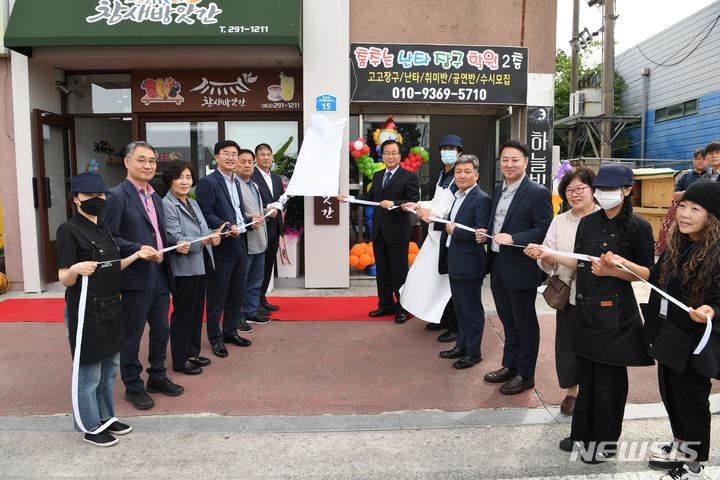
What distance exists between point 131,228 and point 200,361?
1.59m

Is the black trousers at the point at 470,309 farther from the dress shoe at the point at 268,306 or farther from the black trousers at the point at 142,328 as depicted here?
the dress shoe at the point at 268,306

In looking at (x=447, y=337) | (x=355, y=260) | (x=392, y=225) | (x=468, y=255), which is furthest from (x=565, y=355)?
(x=355, y=260)

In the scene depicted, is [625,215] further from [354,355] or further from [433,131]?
[433,131]

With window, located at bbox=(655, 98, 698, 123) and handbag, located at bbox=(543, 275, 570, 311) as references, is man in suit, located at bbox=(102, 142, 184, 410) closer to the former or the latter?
handbag, located at bbox=(543, 275, 570, 311)

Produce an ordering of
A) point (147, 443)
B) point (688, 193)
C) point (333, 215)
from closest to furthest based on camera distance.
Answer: point (688, 193) → point (147, 443) → point (333, 215)

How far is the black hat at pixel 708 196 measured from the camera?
2.74 metres

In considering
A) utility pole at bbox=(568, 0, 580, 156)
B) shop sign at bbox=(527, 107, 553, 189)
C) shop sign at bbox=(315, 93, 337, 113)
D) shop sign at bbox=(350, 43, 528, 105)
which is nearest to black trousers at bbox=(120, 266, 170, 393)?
shop sign at bbox=(315, 93, 337, 113)

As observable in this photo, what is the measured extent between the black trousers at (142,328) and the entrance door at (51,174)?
464 cm

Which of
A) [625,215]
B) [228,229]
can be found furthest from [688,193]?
[228,229]

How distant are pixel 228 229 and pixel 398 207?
203cm

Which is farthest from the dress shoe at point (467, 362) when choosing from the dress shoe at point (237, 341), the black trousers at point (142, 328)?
the black trousers at point (142, 328)

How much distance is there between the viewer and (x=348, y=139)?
7.81 m

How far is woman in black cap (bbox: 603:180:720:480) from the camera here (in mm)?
2725

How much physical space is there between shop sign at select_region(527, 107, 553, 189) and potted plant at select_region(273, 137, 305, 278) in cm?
355
